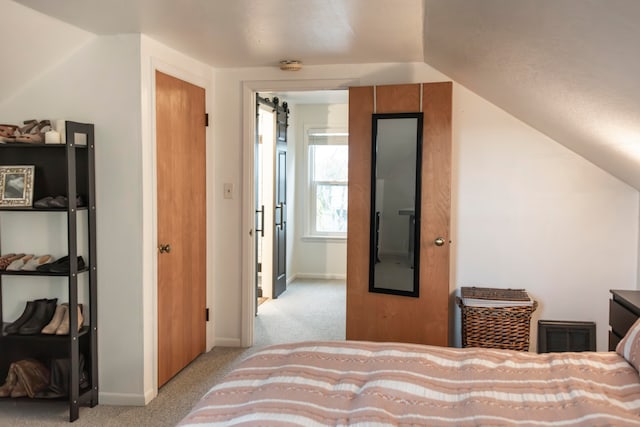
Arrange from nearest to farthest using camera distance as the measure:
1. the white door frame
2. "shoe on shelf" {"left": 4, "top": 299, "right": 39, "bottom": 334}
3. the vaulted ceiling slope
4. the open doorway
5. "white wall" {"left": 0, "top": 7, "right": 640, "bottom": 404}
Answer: the vaulted ceiling slope, "shoe on shelf" {"left": 4, "top": 299, "right": 39, "bottom": 334}, "white wall" {"left": 0, "top": 7, "right": 640, "bottom": 404}, the white door frame, the open doorway

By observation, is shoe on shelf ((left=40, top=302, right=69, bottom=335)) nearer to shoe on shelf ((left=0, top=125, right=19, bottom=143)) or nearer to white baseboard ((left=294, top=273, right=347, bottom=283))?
shoe on shelf ((left=0, top=125, right=19, bottom=143))

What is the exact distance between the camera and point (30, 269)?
310cm

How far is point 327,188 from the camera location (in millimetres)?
7406

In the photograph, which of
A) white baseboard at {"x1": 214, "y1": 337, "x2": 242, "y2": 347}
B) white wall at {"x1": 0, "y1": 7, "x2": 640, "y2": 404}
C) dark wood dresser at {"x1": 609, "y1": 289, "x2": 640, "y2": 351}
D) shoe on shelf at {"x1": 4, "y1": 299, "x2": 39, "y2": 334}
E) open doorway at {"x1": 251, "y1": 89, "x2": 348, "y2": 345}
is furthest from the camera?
open doorway at {"x1": 251, "y1": 89, "x2": 348, "y2": 345}

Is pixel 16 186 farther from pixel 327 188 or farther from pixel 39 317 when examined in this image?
pixel 327 188

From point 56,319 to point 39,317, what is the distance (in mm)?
124

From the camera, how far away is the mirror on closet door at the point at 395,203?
377 cm

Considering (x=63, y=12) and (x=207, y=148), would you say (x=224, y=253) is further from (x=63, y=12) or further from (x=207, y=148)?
(x=63, y=12)

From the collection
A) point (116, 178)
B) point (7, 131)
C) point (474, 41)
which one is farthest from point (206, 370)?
point (474, 41)

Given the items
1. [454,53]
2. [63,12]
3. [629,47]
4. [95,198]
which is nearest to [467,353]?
[629,47]

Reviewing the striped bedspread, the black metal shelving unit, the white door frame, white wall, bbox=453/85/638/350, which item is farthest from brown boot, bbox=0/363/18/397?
white wall, bbox=453/85/638/350

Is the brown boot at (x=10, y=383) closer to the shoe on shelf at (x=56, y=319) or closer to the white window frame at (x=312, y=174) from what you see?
the shoe on shelf at (x=56, y=319)

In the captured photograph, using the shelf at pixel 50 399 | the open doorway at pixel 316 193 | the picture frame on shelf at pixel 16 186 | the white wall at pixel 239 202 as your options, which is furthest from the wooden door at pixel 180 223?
the open doorway at pixel 316 193

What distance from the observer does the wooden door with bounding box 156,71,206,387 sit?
351 cm
